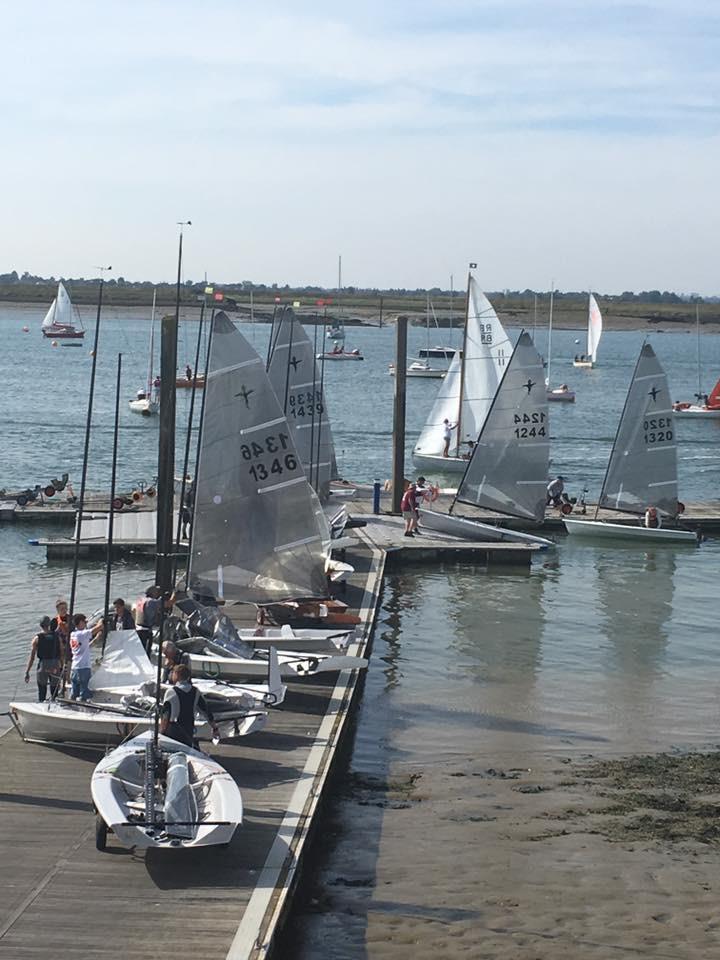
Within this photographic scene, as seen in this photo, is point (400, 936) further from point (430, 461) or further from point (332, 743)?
point (430, 461)

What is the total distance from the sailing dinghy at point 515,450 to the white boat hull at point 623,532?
1.02m

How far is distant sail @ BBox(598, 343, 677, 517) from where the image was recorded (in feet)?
120

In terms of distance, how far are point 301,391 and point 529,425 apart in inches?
246

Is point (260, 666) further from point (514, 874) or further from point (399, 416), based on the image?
point (399, 416)

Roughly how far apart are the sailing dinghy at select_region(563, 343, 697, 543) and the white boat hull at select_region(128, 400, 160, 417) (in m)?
39.4

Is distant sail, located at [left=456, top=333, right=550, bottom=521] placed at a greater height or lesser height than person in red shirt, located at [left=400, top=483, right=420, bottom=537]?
greater

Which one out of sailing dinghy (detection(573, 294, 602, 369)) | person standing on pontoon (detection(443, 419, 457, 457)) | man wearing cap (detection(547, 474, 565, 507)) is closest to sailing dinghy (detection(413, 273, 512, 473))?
person standing on pontoon (detection(443, 419, 457, 457))

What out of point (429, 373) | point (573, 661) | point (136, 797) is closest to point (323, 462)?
point (573, 661)

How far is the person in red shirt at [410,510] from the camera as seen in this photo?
3247cm

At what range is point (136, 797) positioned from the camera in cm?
1363

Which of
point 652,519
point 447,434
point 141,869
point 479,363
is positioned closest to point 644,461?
point 652,519

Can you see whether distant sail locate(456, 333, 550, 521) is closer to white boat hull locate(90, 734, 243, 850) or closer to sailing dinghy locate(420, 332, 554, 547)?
sailing dinghy locate(420, 332, 554, 547)

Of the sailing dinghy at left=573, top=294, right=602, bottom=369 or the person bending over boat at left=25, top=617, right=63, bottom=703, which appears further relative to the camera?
the sailing dinghy at left=573, top=294, right=602, bottom=369

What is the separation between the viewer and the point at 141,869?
41.5 feet
